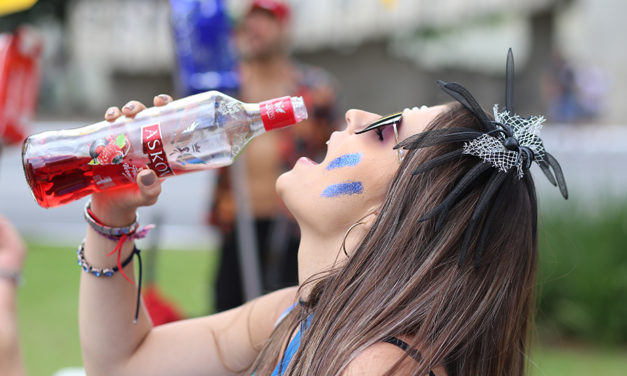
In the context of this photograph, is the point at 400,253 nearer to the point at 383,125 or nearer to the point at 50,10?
the point at 383,125

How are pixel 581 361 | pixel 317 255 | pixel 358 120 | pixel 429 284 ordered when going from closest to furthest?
pixel 429 284 < pixel 317 255 < pixel 358 120 < pixel 581 361

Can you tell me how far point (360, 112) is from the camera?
1.69 m

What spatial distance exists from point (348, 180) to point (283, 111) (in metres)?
0.24

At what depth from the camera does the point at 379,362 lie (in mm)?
1331

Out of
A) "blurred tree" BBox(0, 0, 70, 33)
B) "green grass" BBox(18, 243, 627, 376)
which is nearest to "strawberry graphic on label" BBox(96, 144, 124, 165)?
"green grass" BBox(18, 243, 627, 376)

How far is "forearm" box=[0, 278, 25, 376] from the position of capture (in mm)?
1859

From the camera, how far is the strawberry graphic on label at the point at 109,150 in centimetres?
160

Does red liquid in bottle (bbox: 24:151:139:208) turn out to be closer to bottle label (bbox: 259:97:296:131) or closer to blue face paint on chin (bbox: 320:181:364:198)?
bottle label (bbox: 259:97:296:131)

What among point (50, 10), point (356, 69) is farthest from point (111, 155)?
point (50, 10)

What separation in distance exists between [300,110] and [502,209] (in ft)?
1.66

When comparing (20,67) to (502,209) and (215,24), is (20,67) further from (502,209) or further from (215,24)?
(502,209)

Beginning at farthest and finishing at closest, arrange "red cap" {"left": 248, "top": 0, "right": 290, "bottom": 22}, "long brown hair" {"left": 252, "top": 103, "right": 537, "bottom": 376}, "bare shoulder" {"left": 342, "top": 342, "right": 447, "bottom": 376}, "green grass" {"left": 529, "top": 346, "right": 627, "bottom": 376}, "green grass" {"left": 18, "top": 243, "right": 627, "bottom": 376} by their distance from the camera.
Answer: "green grass" {"left": 18, "top": 243, "right": 627, "bottom": 376} < "green grass" {"left": 529, "top": 346, "right": 627, "bottom": 376} < "red cap" {"left": 248, "top": 0, "right": 290, "bottom": 22} < "long brown hair" {"left": 252, "top": 103, "right": 537, "bottom": 376} < "bare shoulder" {"left": 342, "top": 342, "right": 447, "bottom": 376}

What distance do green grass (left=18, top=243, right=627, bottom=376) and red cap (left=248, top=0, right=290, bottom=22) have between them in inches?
68.8

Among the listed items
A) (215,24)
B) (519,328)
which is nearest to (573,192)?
(215,24)
